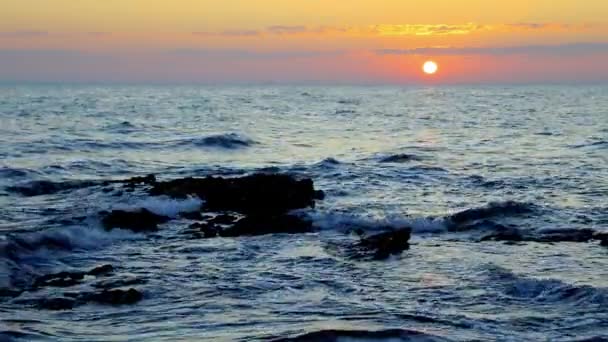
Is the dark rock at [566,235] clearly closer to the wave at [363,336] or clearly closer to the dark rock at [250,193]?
the dark rock at [250,193]

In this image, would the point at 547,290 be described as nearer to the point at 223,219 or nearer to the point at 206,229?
the point at 206,229

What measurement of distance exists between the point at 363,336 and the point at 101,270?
5922mm

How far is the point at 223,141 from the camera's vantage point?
147 ft

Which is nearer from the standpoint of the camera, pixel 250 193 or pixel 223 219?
pixel 223 219

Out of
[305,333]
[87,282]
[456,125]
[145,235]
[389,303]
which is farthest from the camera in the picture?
[456,125]

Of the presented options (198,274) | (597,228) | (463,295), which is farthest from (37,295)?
(597,228)

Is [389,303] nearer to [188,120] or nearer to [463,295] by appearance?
[463,295]

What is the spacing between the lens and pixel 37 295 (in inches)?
512

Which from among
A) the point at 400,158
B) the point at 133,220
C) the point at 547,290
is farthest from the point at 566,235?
the point at 400,158

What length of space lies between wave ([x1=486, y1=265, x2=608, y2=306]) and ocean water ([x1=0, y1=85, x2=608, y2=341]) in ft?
0.11

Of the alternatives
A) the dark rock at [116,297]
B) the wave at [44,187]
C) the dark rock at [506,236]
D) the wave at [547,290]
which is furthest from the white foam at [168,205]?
the wave at [547,290]

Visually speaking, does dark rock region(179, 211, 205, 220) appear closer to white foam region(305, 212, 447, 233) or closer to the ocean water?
the ocean water

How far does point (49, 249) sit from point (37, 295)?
416 centimetres

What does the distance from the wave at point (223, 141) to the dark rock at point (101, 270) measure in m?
28.4
